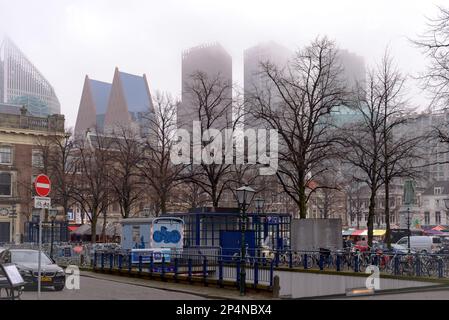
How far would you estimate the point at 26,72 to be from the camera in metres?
142

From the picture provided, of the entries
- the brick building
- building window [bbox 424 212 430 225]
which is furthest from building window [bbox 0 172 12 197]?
building window [bbox 424 212 430 225]

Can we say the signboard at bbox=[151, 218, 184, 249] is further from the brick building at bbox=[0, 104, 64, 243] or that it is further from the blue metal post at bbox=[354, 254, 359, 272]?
the brick building at bbox=[0, 104, 64, 243]

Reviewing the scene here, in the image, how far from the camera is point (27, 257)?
2386 centimetres

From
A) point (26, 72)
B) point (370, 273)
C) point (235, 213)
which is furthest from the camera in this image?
point (26, 72)

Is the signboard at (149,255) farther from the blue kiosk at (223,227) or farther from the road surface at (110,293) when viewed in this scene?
→ the blue kiosk at (223,227)

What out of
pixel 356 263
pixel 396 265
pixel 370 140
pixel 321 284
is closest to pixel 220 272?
pixel 321 284

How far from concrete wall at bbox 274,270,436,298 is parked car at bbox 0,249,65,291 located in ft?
32.4

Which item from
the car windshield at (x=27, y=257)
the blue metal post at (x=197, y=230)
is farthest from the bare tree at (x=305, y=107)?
the car windshield at (x=27, y=257)

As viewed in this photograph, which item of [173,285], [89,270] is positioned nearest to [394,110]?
[173,285]

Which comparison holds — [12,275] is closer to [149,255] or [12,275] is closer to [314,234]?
[149,255]

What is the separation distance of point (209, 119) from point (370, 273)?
16876 mm

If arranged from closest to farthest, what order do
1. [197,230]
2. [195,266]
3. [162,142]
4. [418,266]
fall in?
[418,266] → [195,266] → [197,230] → [162,142]

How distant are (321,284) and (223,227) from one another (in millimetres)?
8821
